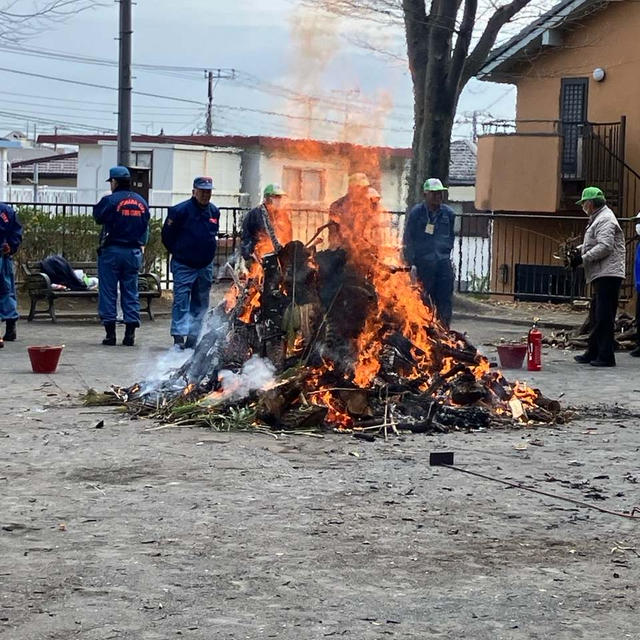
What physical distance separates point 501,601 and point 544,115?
24905mm

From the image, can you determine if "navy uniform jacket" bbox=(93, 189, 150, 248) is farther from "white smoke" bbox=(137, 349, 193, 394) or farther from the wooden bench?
the wooden bench

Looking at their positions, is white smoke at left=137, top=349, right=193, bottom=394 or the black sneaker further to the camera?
the black sneaker

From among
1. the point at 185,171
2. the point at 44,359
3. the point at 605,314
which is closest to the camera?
the point at 44,359

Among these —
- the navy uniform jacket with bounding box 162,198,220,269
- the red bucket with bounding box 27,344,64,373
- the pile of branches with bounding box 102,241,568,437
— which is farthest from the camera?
the navy uniform jacket with bounding box 162,198,220,269

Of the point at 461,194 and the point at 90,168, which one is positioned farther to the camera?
the point at 461,194

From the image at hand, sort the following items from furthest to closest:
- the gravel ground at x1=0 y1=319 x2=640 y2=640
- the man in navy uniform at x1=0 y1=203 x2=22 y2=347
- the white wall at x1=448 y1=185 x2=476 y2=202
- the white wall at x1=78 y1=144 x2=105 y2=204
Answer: the white wall at x1=448 y1=185 x2=476 y2=202 < the white wall at x1=78 y1=144 x2=105 y2=204 < the man in navy uniform at x1=0 y1=203 x2=22 y2=347 < the gravel ground at x1=0 y1=319 x2=640 y2=640

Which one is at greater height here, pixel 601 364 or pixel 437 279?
pixel 437 279

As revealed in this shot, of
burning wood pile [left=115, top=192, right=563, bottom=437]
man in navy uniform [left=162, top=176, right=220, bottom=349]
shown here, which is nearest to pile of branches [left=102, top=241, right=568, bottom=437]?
burning wood pile [left=115, top=192, right=563, bottom=437]

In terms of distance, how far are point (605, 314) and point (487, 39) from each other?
10.1 m

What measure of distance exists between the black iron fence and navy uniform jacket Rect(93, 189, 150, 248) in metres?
1.57

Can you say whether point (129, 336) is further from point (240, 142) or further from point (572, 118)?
point (240, 142)

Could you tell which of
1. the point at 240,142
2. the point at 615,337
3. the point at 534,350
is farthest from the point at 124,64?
the point at 240,142

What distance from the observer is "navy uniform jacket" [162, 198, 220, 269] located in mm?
14156

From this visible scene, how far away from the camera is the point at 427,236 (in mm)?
14000
